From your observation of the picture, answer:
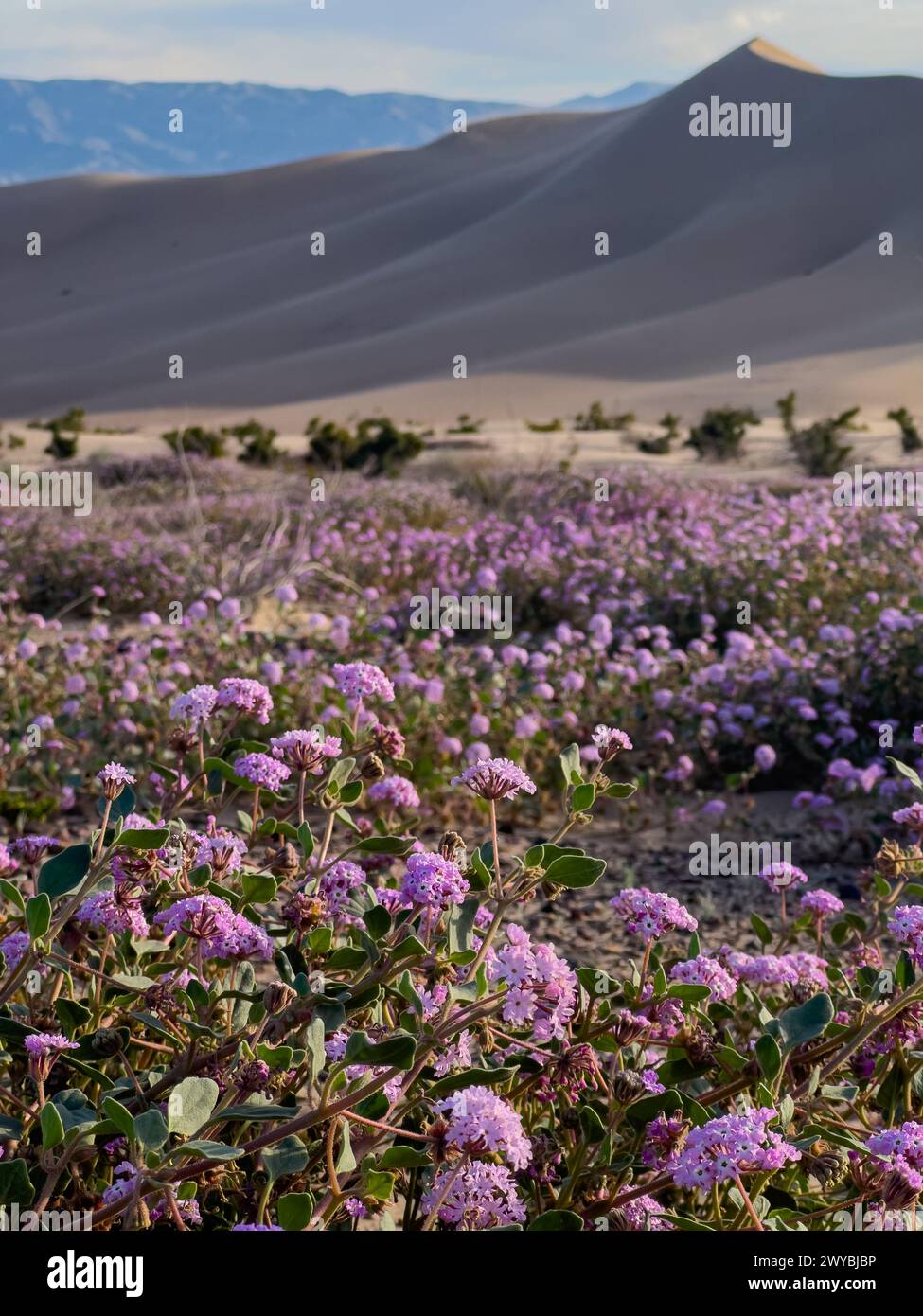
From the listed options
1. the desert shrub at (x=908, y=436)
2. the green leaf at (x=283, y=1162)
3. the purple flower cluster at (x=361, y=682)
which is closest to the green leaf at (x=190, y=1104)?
the green leaf at (x=283, y=1162)

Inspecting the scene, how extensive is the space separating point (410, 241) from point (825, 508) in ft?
255

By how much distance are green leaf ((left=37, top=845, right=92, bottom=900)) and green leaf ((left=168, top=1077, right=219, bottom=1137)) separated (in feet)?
1.32

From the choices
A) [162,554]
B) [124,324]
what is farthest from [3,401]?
[162,554]

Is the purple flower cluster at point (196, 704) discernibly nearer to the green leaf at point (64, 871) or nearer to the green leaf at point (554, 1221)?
the green leaf at point (64, 871)

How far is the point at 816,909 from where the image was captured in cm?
280

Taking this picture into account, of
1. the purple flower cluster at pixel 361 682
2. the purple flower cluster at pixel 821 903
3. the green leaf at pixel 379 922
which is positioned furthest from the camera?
the purple flower cluster at pixel 821 903

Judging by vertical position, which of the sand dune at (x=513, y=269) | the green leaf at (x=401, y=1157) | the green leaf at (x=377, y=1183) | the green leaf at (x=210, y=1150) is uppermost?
the sand dune at (x=513, y=269)

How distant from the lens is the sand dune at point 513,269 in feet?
164

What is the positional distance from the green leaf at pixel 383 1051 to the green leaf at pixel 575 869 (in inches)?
11.8

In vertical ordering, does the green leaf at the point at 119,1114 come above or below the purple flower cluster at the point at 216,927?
below

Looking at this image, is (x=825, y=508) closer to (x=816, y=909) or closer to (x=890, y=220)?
(x=816, y=909)

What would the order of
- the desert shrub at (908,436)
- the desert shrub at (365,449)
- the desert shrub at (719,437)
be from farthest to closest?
the desert shrub at (719,437) < the desert shrub at (908,436) < the desert shrub at (365,449)

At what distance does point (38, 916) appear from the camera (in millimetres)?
1778

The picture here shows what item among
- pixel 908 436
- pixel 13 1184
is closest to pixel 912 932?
pixel 13 1184
